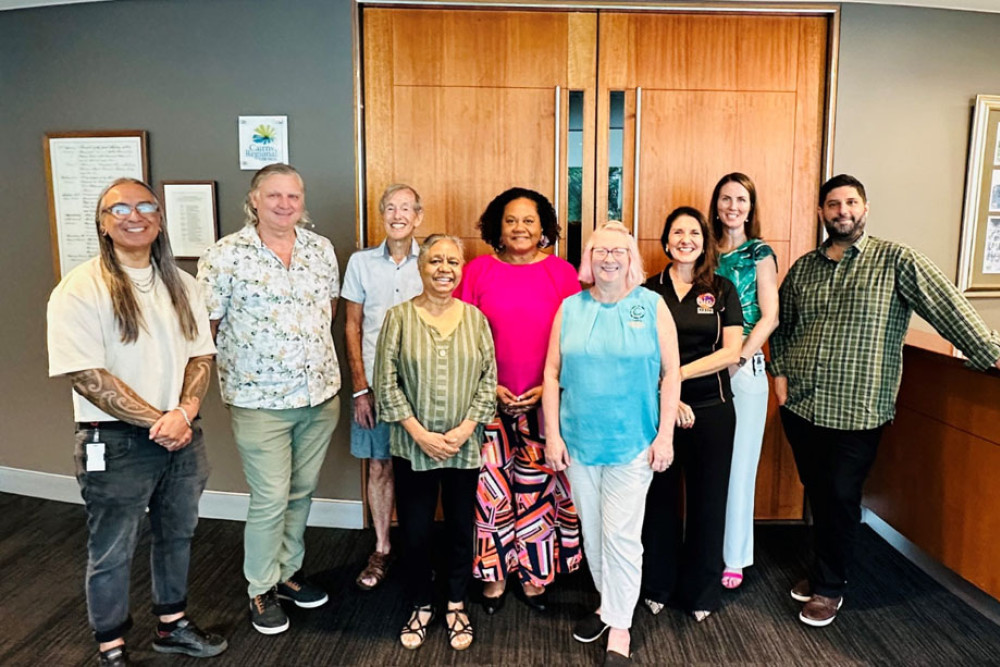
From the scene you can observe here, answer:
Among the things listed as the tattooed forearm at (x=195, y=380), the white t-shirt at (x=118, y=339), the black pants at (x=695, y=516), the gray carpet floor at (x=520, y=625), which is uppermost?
the white t-shirt at (x=118, y=339)

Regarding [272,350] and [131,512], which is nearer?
[131,512]

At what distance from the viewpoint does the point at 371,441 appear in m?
2.81

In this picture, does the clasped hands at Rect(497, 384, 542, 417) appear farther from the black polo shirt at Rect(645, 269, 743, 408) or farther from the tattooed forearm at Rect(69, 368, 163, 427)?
the tattooed forearm at Rect(69, 368, 163, 427)

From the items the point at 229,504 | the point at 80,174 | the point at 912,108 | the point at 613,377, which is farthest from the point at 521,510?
the point at 80,174

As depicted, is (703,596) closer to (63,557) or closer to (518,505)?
(518,505)

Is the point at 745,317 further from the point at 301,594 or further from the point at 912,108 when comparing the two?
the point at 301,594

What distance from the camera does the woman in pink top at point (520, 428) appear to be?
2.46 meters

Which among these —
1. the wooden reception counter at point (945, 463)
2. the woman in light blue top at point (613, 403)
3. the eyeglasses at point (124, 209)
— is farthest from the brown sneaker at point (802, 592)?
the eyeglasses at point (124, 209)

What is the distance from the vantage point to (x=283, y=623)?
2482mm

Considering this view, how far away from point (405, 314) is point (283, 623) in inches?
50.0

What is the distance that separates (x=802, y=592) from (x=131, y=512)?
2.52 m

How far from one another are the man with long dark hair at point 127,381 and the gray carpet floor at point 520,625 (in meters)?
0.43

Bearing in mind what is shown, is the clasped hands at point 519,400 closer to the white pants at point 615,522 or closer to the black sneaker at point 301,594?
the white pants at point 615,522

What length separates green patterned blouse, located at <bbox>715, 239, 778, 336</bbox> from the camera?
259cm
